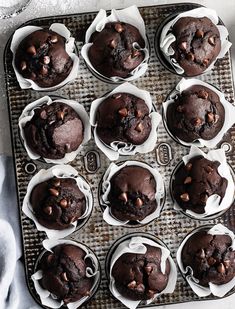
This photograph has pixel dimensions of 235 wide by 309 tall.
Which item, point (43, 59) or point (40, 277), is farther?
point (40, 277)

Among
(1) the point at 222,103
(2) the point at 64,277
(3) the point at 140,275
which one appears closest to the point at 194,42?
(1) the point at 222,103

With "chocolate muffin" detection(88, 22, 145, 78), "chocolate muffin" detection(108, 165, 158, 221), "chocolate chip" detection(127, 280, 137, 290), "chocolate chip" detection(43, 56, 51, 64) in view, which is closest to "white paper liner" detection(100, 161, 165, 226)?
"chocolate muffin" detection(108, 165, 158, 221)

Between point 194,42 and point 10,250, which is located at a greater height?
point 194,42

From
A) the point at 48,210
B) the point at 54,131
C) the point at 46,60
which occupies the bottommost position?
the point at 48,210

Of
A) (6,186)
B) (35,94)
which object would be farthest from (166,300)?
(35,94)

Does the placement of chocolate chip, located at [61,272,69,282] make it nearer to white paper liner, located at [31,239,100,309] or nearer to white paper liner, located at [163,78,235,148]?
white paper liner, located at [31,239,100,309]

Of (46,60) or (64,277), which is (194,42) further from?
(64,277)
